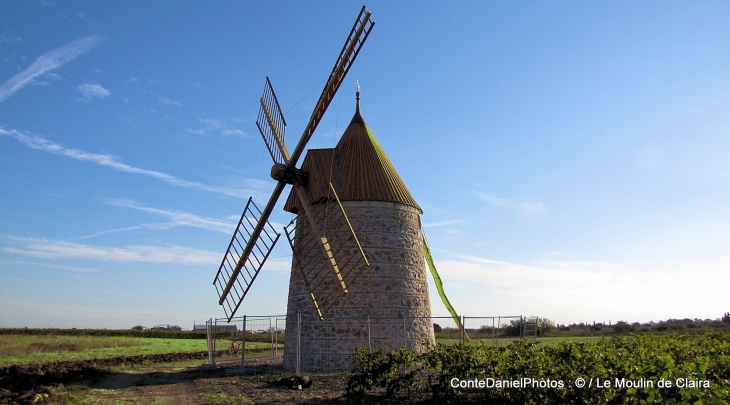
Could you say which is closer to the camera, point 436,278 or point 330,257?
point 330,257

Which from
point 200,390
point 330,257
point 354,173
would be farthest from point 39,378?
point 354,173

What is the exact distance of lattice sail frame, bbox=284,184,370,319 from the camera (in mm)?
15531

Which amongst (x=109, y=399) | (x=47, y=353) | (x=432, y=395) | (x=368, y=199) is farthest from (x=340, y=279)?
(x=47, y=353)

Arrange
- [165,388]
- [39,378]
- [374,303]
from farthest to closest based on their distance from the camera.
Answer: [374,303]
[39,378]
[165,388]

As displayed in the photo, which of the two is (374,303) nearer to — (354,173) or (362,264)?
(362,264)

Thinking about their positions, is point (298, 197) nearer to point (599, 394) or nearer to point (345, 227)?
point (345, 227)

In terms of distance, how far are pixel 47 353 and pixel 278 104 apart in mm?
18105

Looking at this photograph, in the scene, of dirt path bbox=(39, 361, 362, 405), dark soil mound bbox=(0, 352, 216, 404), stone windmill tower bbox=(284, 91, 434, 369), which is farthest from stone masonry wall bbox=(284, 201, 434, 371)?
dark soil mound bbox=(0, 352, 216, 404)

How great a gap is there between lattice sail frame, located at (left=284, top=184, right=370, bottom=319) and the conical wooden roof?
0.71 m

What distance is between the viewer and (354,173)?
17.5m

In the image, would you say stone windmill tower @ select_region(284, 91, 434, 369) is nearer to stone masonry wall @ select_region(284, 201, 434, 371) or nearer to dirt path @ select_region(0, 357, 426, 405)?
stone masonry wall @ select_region(284, 201, 434, 371)

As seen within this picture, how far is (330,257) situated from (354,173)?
351 cm

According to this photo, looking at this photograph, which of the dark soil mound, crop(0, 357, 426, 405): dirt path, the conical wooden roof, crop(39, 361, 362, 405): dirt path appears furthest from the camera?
the conical wooden roof

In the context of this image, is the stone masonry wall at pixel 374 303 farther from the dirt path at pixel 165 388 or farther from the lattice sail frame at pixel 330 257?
the dirt path at pixel 165 388
